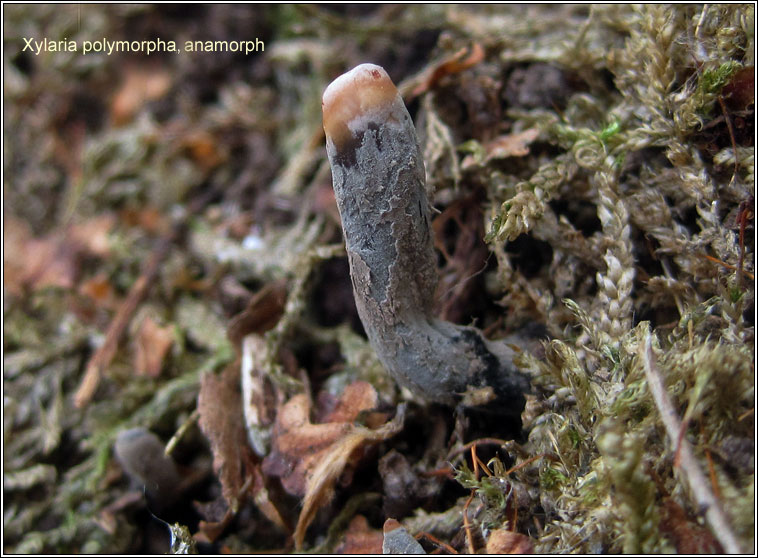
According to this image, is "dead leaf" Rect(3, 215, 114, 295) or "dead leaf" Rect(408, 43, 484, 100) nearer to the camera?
"dead leaf" Rect(408, 43, 484, 100)

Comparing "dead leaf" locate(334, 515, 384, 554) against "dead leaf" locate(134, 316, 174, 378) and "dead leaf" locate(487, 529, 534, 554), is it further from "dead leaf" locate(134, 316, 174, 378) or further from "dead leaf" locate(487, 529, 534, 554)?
"dead leaf" locate(134, 316, 174, 378)

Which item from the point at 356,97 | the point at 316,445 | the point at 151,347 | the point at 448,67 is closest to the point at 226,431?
the point at 316,445

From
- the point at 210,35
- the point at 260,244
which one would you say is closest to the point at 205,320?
the point at 260,244

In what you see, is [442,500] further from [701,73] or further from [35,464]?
[35,464]

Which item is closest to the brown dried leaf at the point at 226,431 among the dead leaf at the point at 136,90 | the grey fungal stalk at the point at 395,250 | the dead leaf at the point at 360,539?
the dead leaf at the point at 360,539

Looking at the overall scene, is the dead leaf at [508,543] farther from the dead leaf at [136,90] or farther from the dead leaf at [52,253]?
the dead leaf at [136,90]

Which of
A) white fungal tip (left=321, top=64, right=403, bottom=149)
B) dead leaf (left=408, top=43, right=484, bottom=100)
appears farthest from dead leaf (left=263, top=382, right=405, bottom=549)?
dead leaf (left=408, top=43, right=484, bottom=100)
